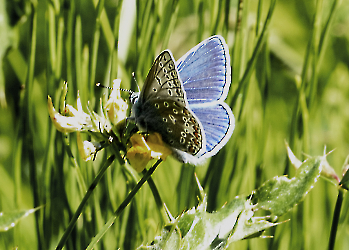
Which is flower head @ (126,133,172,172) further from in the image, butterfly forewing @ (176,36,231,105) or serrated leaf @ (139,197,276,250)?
butterfly forewing @ (176,36,231,105)

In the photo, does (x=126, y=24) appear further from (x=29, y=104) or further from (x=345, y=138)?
(x=345, y=138)

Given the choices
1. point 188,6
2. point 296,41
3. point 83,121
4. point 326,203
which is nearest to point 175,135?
point 83,121

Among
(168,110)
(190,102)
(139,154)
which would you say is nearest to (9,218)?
(139,154)

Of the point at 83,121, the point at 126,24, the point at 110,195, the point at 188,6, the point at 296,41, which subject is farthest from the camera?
the point at 296,41

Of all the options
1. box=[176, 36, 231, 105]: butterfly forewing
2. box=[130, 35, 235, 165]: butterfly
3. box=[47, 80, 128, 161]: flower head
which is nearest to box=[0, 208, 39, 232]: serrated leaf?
box=[47, 80, 128, 161]: flower head

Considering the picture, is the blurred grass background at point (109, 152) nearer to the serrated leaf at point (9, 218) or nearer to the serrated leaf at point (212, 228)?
the serrated leaf at point (212, 228)

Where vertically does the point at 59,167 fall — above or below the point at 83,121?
below

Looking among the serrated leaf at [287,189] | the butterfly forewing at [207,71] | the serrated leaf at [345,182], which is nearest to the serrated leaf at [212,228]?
the serrated leaf at [287,189]

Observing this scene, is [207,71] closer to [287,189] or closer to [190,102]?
[190,102]
